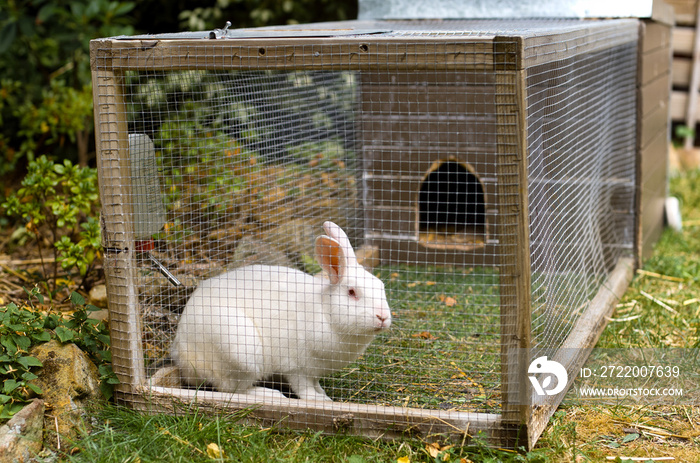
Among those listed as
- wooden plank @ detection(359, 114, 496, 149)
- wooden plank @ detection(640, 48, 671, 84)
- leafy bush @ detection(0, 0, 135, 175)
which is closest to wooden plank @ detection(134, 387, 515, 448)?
wooden plank @ detection(359, 114, 496, 149)

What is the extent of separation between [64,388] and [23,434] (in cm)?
25

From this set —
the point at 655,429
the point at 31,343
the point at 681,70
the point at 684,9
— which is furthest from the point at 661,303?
the point at 684,9

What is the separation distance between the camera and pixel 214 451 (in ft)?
8.22

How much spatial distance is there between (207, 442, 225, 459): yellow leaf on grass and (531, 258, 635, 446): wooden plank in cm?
115

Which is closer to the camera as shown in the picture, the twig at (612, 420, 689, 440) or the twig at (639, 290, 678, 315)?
the twig at (612, 420, 689, 440)

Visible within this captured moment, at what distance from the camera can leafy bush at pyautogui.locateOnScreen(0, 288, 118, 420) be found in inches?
103

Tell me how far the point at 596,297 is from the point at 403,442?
1.72 m

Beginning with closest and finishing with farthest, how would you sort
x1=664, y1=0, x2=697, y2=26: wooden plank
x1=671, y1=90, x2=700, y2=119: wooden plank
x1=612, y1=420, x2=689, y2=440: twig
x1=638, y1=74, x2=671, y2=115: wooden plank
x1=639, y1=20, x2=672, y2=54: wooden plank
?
→ x1=612, y1=420, x2=689, y2=440: twig, x1=639, y1=20, x2=672, y2=54: wooden plank, x1=638, y1=74, x2=671, y2=115: wooden plank, x1=664, y1=0, x2=697, y2=26: wooden plank, x1=671, y1=90, x2=700, y2=119: wooden plank

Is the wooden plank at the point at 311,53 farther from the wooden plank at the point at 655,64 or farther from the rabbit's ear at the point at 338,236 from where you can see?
the wooden plank at the point at 655,64

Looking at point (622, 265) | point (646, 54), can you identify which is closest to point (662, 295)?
point (622, 265)

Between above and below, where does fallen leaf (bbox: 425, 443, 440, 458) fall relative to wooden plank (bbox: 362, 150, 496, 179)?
below

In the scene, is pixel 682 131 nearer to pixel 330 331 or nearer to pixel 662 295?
pixel 662 295

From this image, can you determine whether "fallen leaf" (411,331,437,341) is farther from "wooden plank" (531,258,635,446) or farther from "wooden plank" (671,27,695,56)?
"wooden plank" (671,27,695,56)

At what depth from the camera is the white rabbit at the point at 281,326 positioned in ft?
9.46
